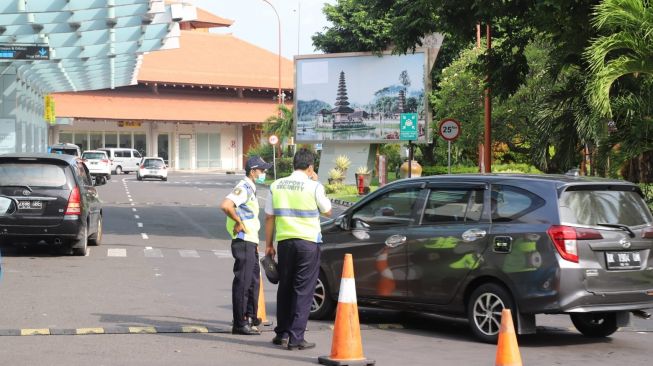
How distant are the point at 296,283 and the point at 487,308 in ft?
6.41

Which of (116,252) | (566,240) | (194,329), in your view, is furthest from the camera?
(116,252)

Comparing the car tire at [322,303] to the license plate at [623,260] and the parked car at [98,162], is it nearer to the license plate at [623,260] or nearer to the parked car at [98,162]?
the license plate at [623,260]

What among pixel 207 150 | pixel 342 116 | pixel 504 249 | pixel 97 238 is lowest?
pixel 97 238

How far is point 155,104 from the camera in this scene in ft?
258

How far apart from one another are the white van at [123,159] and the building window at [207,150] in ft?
35.7

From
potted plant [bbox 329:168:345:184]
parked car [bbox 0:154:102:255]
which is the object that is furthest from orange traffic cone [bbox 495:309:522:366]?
potted plant [bbox 329:168:345:184]

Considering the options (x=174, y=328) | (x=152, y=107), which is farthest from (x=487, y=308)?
(x=152, y=107)

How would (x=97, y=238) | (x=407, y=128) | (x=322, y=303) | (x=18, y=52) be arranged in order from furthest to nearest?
(x=407, y=128)
(x=18, y=52)
(x=97, y=238)
(x=322, y=303)

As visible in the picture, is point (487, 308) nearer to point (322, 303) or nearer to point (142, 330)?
point (322, 303)

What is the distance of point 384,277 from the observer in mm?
11219

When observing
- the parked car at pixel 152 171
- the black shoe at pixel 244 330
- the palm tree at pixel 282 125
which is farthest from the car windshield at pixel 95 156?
the black shoe at pixel 244 330

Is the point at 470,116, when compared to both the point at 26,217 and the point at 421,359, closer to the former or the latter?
the point at 26,217

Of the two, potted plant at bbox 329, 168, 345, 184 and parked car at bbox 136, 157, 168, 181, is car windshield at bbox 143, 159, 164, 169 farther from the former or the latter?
potted plant at bbox 329, 168, 345, 184

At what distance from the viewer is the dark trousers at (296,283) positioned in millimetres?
9625
